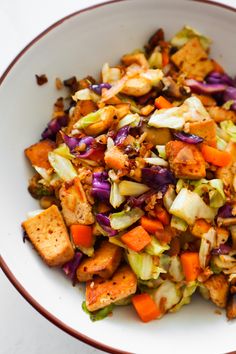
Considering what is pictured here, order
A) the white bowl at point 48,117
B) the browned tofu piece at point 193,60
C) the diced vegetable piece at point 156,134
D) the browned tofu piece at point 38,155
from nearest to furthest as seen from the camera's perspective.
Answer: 1. the white bowl at point 48,117
2. the diced vegetable piece at point 156,134
3. the browned tofu piece at point 38,155
4. the browned tofu piece at point 193,60

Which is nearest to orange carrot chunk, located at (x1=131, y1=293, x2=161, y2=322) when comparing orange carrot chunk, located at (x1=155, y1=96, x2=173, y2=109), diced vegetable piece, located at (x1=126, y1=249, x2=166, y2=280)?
diced vegetable piece, located at (x1=126, y1=249, x2=166, y2=280)

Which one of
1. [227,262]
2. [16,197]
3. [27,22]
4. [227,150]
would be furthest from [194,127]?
[27,22]

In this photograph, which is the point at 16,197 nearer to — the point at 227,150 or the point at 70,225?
the point at 70,225

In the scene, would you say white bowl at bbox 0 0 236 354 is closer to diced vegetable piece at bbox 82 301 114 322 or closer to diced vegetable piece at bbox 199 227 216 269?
diced vegetable piece at bbox 82 301 114 322

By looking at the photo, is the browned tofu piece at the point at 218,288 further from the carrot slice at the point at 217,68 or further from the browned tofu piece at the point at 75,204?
the carrot slice at the point at 217,68

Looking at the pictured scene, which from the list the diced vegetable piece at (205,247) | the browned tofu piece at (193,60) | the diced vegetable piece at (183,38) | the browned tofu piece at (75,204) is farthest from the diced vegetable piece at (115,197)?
the diced vegetable piece at (183,38)

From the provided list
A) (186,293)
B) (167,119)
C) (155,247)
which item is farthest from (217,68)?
(186,293)

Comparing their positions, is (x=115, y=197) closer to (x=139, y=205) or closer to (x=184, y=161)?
(x=139, y=205)
